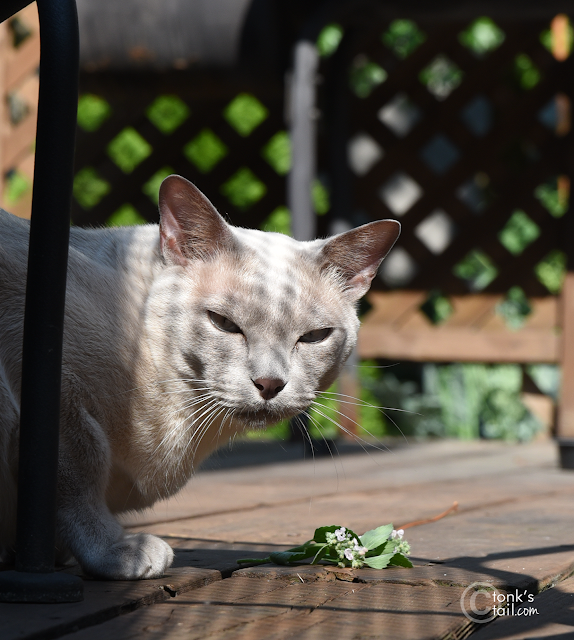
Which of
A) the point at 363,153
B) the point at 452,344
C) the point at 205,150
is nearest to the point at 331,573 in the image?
the point at 452,344

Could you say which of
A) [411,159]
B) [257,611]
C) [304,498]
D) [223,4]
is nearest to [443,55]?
[411,159]

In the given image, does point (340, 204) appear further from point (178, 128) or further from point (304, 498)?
point (304, 498)

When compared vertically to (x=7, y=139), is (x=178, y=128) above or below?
above

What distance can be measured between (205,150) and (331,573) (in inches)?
165

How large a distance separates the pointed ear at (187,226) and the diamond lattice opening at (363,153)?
296cm

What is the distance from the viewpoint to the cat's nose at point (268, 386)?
1405mm

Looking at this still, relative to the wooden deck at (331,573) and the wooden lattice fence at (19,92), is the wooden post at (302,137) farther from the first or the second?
the wooden deck at (331,573)

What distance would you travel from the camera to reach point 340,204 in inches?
170

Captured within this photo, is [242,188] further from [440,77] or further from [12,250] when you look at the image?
[12,250]

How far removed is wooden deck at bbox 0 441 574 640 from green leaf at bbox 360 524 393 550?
53 mm

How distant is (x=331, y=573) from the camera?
1261 mm

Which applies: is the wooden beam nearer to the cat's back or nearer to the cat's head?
the cat's head

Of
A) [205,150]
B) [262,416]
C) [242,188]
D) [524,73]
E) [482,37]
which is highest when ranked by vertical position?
[482,37]

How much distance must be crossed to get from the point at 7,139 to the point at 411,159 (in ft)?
6.88
